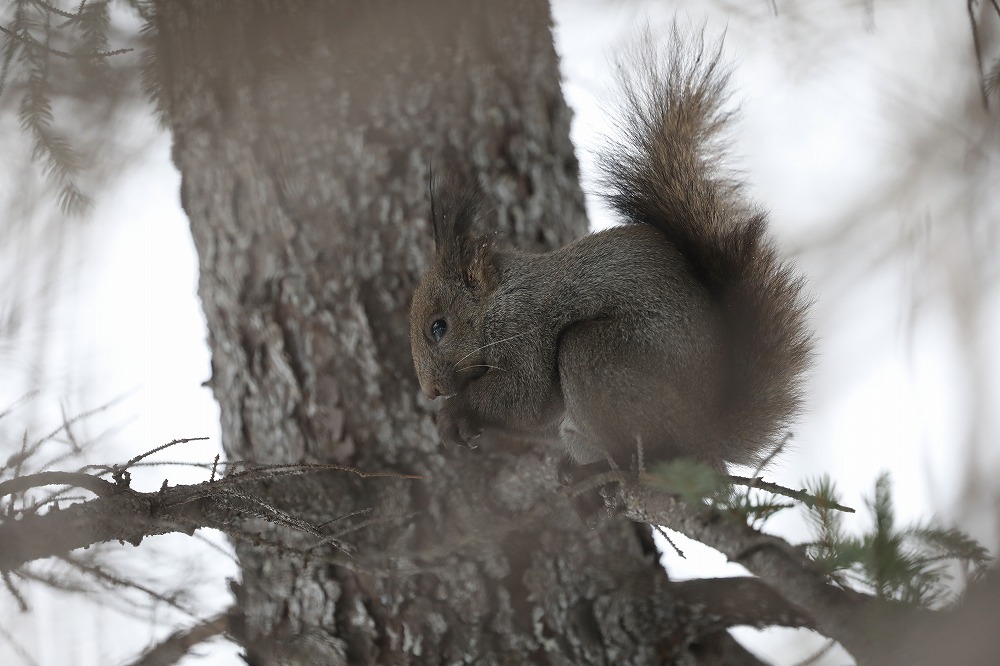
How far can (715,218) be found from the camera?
1633 mm

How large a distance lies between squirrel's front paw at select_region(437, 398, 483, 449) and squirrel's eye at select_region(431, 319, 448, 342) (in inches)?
7.8

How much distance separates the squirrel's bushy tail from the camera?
62.0 inches

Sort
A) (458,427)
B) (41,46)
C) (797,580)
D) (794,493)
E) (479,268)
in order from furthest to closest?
(479,268), (458,427), (41,46), (794,493), (797,580)

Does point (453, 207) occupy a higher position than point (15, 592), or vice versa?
point (453, 207)

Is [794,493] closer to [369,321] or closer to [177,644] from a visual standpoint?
[369,321]

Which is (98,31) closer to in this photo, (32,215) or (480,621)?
(32,215)

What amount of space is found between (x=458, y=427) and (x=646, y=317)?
1.57 feet

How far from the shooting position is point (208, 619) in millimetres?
1695

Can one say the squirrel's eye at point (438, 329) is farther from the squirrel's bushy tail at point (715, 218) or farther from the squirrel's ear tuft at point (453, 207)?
the squirrel's bushy tail at point (715, 218)

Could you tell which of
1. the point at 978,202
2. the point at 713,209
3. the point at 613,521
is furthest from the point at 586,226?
the point at 978,202

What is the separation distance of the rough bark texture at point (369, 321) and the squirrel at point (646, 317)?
0.52 ft

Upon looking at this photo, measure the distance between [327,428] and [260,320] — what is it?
12.3 inches

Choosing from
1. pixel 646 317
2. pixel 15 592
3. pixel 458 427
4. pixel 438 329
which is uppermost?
pixel 438 329

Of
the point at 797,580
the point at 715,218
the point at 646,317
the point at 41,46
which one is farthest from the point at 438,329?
the point at 797,580
